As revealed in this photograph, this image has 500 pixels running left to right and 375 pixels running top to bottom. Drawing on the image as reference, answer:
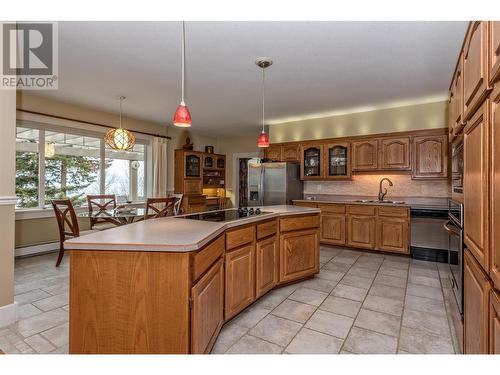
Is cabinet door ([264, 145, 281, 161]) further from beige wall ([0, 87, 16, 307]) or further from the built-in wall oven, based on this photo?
beige wall ([0, 87, 16, 307])

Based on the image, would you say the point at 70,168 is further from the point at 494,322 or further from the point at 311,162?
the point at 494,322

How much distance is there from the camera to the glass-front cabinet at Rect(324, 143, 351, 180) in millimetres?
4918

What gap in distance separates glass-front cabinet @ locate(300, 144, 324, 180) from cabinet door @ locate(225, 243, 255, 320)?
130 inches

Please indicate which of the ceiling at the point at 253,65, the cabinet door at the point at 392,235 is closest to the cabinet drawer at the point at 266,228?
the ceiling at the point at 253,65

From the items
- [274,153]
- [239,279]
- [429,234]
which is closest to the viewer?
[239,279]

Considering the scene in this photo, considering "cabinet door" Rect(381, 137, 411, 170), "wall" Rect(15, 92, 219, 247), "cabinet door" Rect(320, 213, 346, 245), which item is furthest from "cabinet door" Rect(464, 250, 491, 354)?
"wall" Rect(15, 92, 219, 247)

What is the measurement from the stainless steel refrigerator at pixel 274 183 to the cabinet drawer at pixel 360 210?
1214mm

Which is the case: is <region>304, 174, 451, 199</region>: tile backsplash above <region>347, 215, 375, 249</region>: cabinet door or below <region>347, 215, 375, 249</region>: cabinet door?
above

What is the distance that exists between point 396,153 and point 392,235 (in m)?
1.40

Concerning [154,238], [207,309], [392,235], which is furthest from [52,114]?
[392,235]

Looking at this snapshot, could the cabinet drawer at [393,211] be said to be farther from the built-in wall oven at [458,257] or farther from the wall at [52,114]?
the wall at [52,114]

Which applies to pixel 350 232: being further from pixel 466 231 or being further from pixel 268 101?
pixel 466 231

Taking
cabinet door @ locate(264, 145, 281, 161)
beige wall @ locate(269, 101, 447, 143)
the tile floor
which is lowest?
the tile floor

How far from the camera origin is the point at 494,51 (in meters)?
1.10
